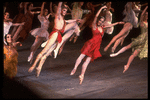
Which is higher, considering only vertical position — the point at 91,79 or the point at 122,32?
the point at 122,32

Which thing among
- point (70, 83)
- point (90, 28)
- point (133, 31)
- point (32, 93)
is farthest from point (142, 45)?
point (32, 93)

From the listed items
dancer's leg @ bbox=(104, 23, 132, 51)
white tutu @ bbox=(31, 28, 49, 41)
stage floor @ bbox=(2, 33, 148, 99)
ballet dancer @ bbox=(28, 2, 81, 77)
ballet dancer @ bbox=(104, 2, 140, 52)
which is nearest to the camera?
stage floor @ bbox=(2, 33, 148, 99)

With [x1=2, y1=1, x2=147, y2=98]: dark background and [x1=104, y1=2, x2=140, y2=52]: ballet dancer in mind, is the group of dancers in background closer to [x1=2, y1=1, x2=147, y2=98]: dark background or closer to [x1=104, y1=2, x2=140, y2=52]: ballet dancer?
[x1=104, y1=2, x2=140, y2=52]: ballet dancer

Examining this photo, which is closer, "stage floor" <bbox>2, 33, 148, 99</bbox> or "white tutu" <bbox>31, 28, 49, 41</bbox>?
"stage floor" <bbox>2, 33, 148, 99</bbox>

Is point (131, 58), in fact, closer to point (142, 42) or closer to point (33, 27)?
point (142, 42)

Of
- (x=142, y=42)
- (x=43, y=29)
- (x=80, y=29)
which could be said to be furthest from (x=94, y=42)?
(x=43, y=29)

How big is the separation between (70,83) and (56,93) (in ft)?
2.19

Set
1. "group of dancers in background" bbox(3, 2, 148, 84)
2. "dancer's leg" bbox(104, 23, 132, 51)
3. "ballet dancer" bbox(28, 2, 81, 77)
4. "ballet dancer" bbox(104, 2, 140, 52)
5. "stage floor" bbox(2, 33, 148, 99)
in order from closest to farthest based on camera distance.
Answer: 1. "stage floor" bbox(2, 33, 148, 99)
2. "ballet dancer" bbox(28, 2, 81, 77)
3. "group of dancers in background" bbox(3, 2, 148, 84)
4. "ballet dancer" bbox(104, 2, 140, 52)
5. "dancer's leg" bbox(104, 23, 132, 51)

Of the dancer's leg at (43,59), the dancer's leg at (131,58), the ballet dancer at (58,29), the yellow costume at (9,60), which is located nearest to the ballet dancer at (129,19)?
the dancer's leg at (131,58)

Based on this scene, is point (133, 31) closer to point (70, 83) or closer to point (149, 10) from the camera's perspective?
point (149, 10)

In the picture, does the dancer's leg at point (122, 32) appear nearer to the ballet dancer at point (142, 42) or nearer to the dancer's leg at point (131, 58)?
the ballet dancer at point (142, 42)

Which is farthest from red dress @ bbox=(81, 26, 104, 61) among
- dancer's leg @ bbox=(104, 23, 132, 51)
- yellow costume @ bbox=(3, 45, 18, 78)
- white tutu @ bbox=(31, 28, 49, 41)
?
yellow costume @ bbox=(3, 45, 18, 78)

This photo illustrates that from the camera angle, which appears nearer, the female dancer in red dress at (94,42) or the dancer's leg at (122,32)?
the female dancer in red dress at (94,42)

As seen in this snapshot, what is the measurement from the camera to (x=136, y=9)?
364 inches
